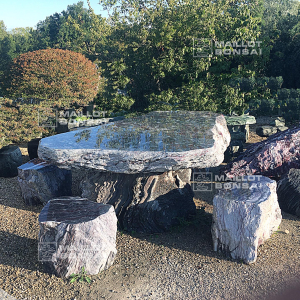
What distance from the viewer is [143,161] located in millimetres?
4332

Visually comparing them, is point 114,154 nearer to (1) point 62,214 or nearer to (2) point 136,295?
(1) point 62,214

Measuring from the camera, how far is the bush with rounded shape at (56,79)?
10539 mm

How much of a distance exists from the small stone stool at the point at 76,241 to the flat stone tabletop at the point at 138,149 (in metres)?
0.73

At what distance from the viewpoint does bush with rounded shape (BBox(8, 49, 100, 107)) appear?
34.6ft

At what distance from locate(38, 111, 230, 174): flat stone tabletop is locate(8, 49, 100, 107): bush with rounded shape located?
219 inches

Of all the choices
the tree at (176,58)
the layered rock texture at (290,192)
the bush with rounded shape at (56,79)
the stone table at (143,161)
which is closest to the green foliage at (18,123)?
the bush with rounded shape at (56,79)

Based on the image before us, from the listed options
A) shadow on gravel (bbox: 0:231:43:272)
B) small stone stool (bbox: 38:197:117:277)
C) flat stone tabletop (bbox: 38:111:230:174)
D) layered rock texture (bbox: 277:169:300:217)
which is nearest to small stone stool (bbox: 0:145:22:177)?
flat stone tabletop (bbox: 38:111:230:174)

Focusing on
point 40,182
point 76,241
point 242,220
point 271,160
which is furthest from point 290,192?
point 40,182

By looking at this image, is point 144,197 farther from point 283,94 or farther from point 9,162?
point 283,94

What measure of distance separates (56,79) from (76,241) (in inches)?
316

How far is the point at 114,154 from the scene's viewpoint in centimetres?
436

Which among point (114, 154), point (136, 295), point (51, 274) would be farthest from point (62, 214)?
point (136, 295)

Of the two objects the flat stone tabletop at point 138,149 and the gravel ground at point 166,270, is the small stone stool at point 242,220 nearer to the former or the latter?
the gravel ground at point 166,270

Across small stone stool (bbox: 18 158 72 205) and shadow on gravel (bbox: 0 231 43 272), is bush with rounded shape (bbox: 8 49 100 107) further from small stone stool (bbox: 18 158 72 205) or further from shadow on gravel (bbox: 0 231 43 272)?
shadow on gravel (bbox: 0 231 43 272)
